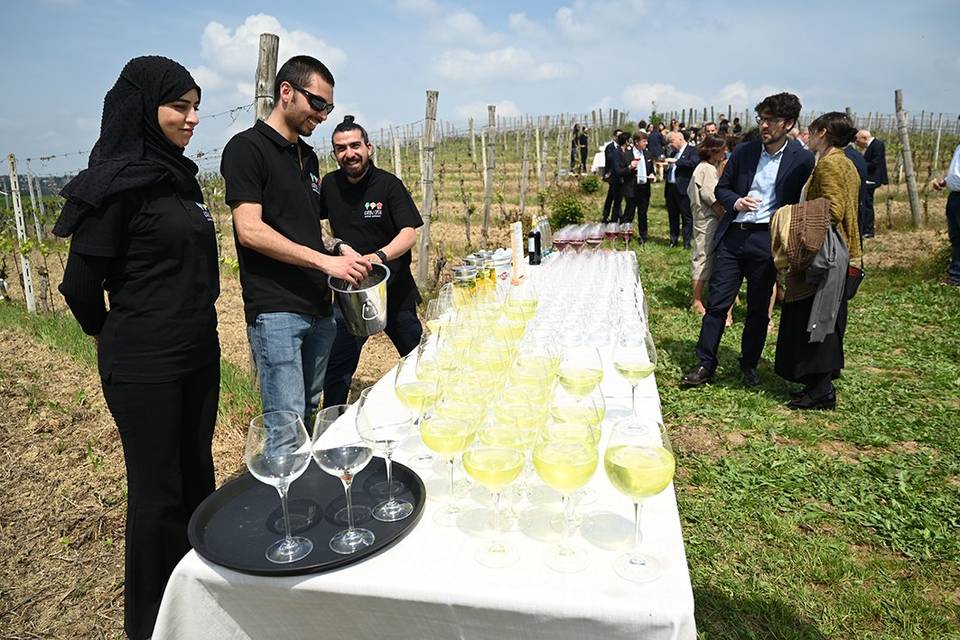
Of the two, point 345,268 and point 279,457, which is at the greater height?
point 345,268

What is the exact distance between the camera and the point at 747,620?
7.18 ft

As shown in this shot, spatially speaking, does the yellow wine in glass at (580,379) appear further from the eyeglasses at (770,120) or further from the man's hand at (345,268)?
the eyeglasses at (770,120)

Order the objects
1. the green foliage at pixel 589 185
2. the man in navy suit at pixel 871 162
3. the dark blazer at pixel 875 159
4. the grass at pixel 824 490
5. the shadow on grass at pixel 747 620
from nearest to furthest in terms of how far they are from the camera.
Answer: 1. the shadow on grass at pixel 747 620
2. the grass at pixel 824 490
3. the man in navy suit at pixel 871 162
4. the dark blazer at pixel 875 159
5. the green foliage at pixel 589 185

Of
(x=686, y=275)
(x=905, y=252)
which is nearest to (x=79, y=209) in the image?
(x=686, y=275)

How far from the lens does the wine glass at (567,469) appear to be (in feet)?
3.70

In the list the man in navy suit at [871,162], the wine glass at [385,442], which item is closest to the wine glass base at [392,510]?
the wine glass at [385,442]

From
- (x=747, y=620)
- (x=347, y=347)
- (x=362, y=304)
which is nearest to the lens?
(x=747, y=620)

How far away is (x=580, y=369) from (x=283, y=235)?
139 centimetres

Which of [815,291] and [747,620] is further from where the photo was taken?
[815,291]

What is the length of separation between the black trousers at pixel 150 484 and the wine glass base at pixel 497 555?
4.35 feet

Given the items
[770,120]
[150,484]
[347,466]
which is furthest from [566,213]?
[347,466]

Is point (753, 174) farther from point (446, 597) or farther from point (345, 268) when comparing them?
point (446, 597)

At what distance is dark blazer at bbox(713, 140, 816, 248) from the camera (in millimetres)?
3684

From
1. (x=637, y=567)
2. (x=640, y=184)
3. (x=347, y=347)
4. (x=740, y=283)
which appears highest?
(x=640, y=184)
